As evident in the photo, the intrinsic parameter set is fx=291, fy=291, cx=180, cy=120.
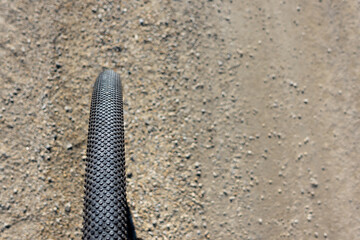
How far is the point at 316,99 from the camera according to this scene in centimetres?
508

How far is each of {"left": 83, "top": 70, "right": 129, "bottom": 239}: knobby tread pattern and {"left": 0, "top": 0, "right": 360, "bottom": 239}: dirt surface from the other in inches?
46.5

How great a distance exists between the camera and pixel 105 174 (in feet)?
9.21

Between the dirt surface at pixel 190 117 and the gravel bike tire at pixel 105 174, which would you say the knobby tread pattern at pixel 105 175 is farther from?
the dirt surface at pixel 190 117

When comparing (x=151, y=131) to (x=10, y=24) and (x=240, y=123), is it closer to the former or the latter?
(x=240, y=123)

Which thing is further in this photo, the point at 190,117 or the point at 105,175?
the point at 190,117

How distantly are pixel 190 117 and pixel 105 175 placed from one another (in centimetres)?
201

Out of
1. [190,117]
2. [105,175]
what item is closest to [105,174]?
[105,175]

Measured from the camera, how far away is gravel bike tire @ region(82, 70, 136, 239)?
2.66 metres

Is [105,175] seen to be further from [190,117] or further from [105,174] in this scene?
[190,117]

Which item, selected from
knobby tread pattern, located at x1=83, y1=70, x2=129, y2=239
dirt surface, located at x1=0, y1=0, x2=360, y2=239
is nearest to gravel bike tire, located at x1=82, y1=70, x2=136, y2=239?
knobby tread pattern, located at x1=83, y1=70, x2=129, y2=239

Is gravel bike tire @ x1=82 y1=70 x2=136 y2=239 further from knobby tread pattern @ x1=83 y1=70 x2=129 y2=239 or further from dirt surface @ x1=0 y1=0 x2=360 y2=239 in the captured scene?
dirt surface @ x1=0 y1=0 x2=360 y2=239

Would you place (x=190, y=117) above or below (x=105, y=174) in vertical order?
below

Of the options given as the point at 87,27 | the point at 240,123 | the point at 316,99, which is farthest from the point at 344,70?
the point at 87,27

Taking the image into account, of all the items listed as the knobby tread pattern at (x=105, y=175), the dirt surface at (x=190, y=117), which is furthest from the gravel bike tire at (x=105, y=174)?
the dirt surface at (x=190, y=117)
